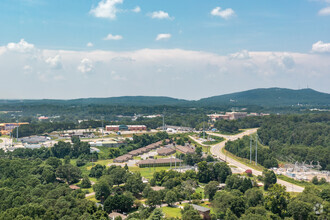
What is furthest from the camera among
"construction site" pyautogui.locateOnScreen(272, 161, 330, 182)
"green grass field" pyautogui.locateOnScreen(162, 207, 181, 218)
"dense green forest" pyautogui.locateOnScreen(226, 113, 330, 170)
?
"dense green forest" pyautogui.locateOnScreen(226, 113, 330, 170)

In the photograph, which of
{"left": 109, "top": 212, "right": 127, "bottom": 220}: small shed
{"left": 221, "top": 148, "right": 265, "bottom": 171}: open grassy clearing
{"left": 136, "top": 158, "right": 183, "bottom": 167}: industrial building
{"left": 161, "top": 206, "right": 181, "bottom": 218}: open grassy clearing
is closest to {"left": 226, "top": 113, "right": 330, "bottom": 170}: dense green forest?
{"left": 221, "top": 148, "right": 265, "bottom": 171}: open grassy clearing

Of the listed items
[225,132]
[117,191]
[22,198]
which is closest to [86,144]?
[117,191]

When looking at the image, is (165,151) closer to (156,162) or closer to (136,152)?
(136,152)

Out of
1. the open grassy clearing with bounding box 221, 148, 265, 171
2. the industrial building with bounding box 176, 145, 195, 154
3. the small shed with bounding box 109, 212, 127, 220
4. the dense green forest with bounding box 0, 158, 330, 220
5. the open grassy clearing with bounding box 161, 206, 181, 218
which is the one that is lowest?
the open grassy clearing with bounding box 161, 206, 181, 218

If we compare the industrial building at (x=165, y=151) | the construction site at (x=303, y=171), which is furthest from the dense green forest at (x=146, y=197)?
the industrial building at (x=165, y=151)

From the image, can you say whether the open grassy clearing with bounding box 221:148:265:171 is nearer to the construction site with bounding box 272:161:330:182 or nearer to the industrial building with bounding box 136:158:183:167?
the construction site with bounding box 272:161:330:182

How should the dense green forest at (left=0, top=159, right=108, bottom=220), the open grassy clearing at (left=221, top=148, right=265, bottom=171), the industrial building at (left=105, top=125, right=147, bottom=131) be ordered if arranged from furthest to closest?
the industrial building at (left=105, top=125, right=147, bottom=131) → the open grassy clearing at (left=221, top=148, right=265, bottom=171) → the dense green forest at (left=0, top=159, right=108, bottom=220)
